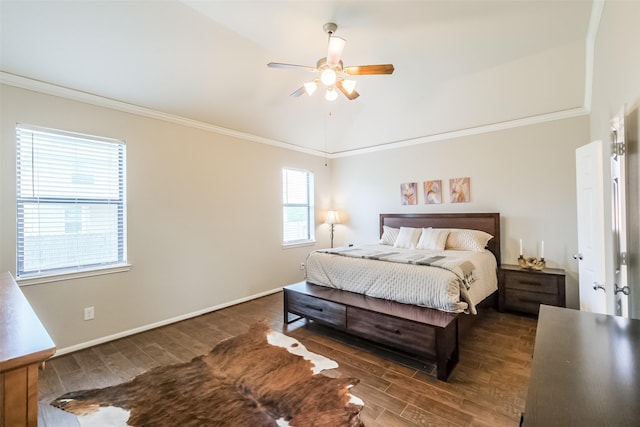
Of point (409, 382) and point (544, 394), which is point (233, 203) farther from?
point (544, 394)

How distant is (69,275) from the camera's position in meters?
2.80

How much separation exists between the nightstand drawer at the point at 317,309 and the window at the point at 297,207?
1.78 meters

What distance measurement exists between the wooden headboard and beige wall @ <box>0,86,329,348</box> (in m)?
2.03

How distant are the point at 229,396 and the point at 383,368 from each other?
1.26 meters

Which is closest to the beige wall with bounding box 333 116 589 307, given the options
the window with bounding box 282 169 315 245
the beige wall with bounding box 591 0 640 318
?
the window with bounding box 282 169 315 245

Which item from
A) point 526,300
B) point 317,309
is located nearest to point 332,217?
point 317,309

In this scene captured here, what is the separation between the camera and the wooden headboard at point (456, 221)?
4.04m

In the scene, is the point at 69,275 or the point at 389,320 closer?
the point at 389,320

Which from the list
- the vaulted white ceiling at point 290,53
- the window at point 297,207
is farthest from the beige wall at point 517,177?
the window at point 297,207

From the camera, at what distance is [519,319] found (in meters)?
3.50

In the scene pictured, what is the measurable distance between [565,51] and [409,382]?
11.6 feet

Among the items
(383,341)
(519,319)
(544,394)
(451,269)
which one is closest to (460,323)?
(451,269)

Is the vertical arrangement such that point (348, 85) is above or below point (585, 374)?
above

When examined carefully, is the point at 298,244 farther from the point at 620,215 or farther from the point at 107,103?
the point at 620,215
